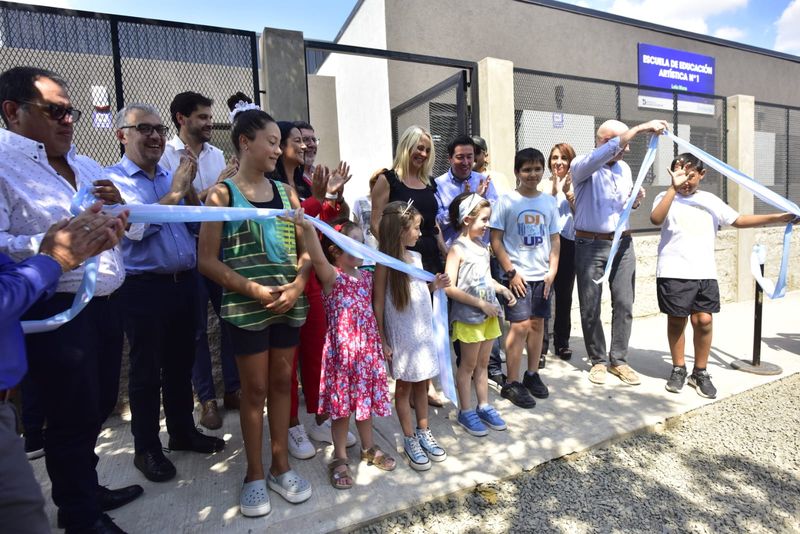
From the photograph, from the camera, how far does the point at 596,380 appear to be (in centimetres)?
423

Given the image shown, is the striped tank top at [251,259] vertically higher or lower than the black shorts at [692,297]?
higher

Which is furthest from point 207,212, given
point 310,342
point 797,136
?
point 797,136

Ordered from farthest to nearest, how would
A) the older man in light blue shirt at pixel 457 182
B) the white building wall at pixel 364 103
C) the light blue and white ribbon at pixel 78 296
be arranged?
the white building wall at pixel 364 103
the older man in light blue shirt at pixel 457 182
the light blue and white ribbon at pixel 78 296

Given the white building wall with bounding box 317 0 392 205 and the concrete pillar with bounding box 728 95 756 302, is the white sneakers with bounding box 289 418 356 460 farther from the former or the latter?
the concrete pillar with bounding box 728 95 756 302

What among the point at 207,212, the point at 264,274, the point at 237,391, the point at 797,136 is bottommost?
the point at 237,391

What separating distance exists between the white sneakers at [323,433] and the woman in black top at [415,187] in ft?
4.26

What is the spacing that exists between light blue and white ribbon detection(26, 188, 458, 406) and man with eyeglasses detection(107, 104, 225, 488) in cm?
53

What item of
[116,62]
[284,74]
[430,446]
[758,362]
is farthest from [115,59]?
[758,362]

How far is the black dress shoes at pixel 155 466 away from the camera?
2.76 metres

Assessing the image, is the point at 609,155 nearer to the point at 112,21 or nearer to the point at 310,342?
the point at 310,342

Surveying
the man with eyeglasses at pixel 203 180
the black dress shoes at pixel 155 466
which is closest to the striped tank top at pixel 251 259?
the man with eyeglasses at pixel 203 180

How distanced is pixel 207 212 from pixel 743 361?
5096 mm

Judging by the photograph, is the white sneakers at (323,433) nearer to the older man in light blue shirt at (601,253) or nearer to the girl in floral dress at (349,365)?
the girl in floral dress at (349,365)

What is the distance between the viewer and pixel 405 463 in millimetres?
2947
